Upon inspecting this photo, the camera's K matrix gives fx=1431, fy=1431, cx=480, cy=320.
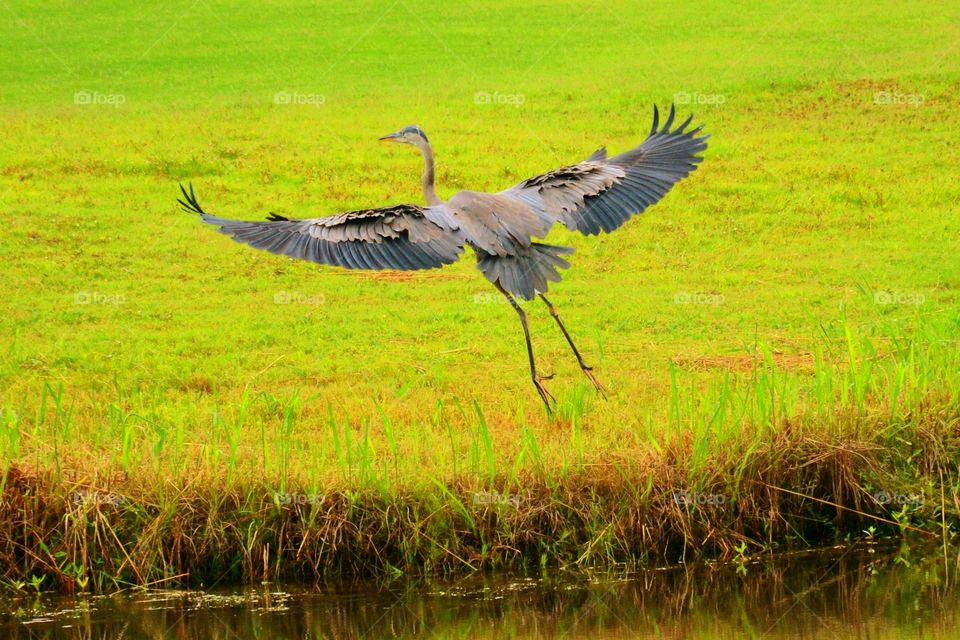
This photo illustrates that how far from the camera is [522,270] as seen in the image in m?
9.12

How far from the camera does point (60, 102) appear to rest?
70.3ft

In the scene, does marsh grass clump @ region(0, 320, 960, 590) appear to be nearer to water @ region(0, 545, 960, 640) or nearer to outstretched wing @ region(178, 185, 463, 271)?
water @ region(0, 545, 960, 640)

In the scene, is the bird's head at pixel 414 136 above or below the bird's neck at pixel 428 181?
above

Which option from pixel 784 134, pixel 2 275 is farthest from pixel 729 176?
pixel 2 275

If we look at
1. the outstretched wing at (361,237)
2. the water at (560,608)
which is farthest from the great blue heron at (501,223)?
the water at (560,608)

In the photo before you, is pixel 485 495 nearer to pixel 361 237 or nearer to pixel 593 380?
pixel 361 237

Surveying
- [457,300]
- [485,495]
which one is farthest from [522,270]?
[457,300]

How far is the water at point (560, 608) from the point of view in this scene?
22.6ft

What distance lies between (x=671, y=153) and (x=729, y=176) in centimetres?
837

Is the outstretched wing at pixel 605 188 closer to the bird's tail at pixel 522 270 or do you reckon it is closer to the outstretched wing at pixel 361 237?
the bird's tail at pixel 522 270

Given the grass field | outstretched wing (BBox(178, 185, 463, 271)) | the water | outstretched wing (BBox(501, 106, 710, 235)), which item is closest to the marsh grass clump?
the grass field

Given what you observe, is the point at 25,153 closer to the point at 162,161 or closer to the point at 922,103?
the point at 162,161

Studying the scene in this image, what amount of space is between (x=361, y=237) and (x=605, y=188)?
200 cm

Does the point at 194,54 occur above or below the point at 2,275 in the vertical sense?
above
